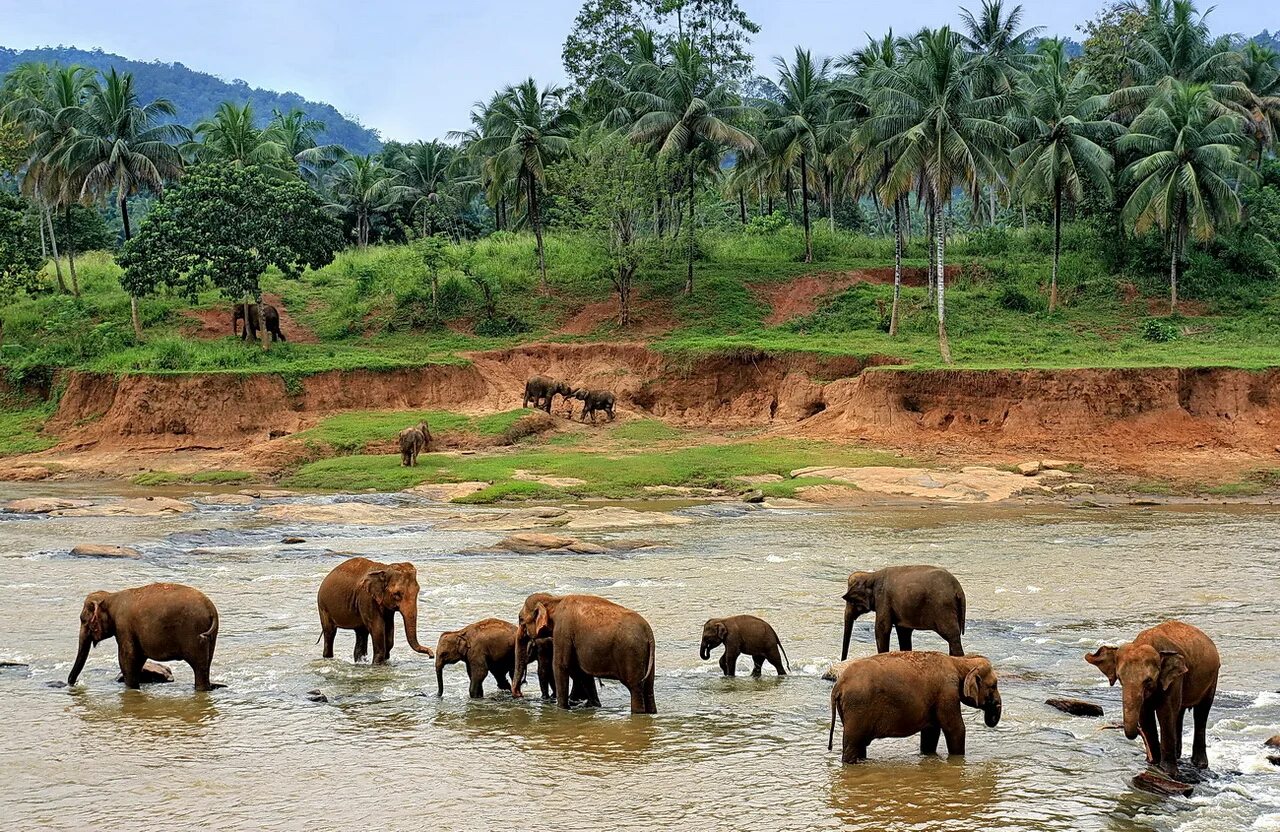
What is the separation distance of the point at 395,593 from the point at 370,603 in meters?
0.44

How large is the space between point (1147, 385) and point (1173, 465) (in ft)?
11.2

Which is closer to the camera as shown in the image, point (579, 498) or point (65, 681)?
point (65, 681)

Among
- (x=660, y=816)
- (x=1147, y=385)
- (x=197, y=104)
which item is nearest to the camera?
(x=660, y=816)

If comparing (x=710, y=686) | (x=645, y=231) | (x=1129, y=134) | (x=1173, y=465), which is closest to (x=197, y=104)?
(x=645, y=231)

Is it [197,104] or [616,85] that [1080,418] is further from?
[197,104]

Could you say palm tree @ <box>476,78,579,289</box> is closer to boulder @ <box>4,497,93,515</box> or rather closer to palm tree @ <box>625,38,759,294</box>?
palm tree @ <box>625,38,759,294</box>

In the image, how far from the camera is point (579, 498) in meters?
30.7

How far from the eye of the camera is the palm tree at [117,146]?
5047cm

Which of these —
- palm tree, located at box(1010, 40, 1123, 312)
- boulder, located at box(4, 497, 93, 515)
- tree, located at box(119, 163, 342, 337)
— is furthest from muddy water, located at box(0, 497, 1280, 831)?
palm tree, located at box(1010, 40, 1123, 312)

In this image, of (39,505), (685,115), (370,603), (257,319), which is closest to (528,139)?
(685,115)

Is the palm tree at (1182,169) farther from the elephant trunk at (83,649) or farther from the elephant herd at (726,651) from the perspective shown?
the elephant trunk at (83,649)

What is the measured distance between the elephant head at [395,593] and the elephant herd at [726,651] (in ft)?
0.06

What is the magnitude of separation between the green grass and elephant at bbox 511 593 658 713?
61.5ft

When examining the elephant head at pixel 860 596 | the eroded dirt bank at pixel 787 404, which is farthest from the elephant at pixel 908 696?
the eroded dirt bank at pixel 787 404
